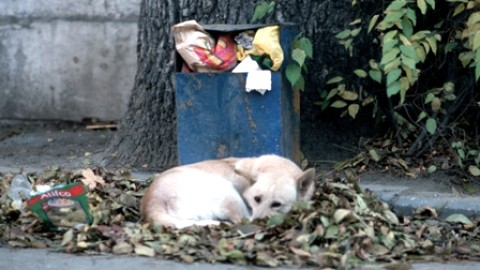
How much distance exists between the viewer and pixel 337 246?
Answer: 5867 mm

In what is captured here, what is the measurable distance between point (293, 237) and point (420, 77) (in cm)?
292

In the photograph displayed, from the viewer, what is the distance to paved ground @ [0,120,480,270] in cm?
580

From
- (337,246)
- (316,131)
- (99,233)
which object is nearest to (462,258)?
(337,246)

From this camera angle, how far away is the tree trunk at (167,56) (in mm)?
8320

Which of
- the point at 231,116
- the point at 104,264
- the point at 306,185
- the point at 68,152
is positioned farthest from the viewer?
the point at 68,152

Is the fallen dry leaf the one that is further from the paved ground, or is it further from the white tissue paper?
the white tissue paper

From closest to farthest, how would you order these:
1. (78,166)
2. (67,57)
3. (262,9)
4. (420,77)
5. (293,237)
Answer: (293,237) → (262,9) → (420,77) → (78,166) → (67,57)

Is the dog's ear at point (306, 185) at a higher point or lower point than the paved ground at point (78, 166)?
higher

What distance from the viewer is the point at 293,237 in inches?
236

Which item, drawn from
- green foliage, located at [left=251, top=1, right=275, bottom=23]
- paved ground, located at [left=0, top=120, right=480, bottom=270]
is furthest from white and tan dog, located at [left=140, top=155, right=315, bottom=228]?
green foliage, located at [left=251, top=1, right=275, bottom=23]

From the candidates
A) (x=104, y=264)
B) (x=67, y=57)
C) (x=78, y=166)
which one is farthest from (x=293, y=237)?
(x=67, y=57)

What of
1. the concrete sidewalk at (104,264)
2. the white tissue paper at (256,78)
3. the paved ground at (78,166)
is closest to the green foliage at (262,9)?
the white tissue paper at (256,78)

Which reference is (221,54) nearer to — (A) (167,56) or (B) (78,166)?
(A) (167,56)

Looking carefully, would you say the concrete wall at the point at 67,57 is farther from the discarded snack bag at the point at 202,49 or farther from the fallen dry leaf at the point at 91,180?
the fallen dry leaf at the point at 91,180
